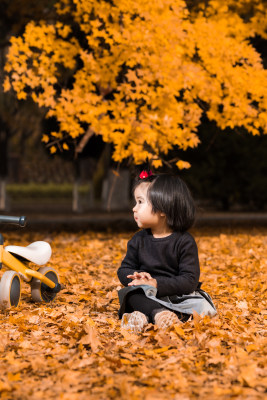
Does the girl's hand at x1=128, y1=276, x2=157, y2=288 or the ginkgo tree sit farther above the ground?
the ginkgo tree

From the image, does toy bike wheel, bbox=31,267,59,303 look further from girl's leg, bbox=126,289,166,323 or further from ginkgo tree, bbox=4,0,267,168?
ginkgo tree, bbox=4,0,267,168

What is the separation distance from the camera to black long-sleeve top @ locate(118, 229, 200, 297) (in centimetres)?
429

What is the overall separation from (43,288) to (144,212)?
1.40 metres

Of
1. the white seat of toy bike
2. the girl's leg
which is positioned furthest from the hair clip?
the white seat of toy bike

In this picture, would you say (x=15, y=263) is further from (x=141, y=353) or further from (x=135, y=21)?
(x=135, y=21)

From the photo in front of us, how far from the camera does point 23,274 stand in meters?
5.00

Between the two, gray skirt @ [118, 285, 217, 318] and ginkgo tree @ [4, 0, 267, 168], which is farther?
ginkgo tree @ [4, 0, 267, 168]

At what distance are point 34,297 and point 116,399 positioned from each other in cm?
240

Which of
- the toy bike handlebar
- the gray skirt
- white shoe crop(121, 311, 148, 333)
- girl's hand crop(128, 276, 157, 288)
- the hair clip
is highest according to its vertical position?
the hair clip

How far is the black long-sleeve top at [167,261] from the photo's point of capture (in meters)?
4.29

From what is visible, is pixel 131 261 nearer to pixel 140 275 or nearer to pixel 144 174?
pixel 140 275

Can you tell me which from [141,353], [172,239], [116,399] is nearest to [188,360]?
[141,353]

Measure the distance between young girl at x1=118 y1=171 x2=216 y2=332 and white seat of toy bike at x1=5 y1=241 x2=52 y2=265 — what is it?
34.8 inches

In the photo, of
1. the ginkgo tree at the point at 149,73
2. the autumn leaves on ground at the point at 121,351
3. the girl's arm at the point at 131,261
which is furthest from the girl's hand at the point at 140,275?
the ginkgo tree at the point at 149,73
